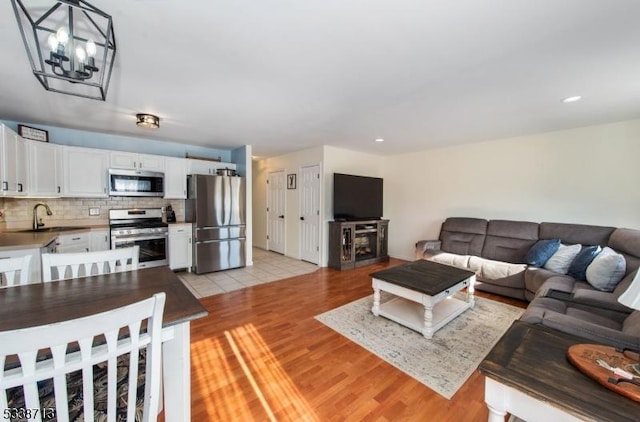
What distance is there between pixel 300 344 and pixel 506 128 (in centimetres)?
384

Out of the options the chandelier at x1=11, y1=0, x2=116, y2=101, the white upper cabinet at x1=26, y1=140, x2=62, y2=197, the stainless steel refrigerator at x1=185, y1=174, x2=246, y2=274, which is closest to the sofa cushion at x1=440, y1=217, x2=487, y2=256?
Answer: the stainless steel refrigerator at x1=185, y1=174, x2=246, y2=274

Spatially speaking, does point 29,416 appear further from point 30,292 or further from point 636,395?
point 636,395

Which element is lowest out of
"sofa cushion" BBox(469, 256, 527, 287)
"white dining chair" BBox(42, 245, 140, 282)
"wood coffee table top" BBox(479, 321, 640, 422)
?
"sofa cushion" BBox(469, 256, 527, 287)

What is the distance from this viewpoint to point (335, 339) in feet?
7.79

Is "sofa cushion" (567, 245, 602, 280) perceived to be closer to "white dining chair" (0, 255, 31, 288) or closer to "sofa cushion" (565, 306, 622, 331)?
"sofa cushion" (565, 306, 622, 331)

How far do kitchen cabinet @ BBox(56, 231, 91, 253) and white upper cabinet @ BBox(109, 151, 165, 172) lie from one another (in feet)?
3.70

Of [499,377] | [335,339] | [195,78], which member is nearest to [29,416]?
[499,377]

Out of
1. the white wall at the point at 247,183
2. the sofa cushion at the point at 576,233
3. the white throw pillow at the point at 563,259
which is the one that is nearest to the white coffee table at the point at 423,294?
the white throw pillow at the point at 563,259

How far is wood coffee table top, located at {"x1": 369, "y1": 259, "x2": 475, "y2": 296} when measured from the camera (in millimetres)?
2490

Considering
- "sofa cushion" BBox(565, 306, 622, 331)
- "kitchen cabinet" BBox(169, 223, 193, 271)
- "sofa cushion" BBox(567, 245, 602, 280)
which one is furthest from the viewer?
"kitchen cabinet" BBox(169, 223, 193, 271)

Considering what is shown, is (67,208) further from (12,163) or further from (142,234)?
(12,163)

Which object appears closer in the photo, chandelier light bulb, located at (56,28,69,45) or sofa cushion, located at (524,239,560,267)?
chandelier light bulb, located at (56,28,69,45)

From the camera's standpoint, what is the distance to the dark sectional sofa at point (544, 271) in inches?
65.4

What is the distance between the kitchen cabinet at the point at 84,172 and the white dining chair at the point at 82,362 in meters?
3.64
